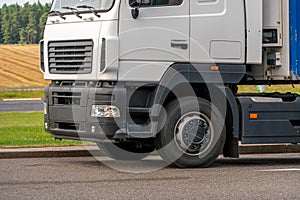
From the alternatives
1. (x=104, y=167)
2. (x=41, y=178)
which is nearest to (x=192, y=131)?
(x=104, y=167)

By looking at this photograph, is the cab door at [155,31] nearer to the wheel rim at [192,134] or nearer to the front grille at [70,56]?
the front grille at [70,56]

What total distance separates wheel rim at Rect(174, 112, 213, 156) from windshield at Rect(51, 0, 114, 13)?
2.04 meters

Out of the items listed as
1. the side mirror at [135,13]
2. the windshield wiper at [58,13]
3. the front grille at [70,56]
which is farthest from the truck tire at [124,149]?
the side mirror at [135,13]

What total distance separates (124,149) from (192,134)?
1.98 meters

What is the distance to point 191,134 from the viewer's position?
1245cm

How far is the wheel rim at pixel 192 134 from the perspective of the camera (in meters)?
12.4

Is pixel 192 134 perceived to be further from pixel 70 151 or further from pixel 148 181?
pixel 70 151

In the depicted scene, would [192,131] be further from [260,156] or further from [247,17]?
[260,156]

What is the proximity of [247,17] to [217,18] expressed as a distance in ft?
1.77

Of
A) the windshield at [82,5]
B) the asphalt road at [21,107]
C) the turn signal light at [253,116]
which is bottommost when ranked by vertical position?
the asphalt road at [21,107]

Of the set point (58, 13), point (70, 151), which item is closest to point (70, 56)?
point (58, 13)

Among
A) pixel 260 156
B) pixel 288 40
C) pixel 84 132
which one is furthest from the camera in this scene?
pixel 260 156

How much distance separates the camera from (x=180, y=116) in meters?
12.5

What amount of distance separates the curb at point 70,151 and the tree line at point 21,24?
13452cm
